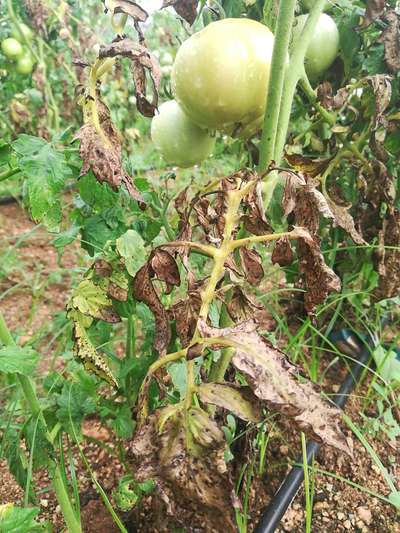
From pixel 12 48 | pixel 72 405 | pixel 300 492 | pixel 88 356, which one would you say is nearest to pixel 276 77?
pixel 88 356

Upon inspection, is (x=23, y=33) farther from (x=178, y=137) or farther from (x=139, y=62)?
(x=139, y=62)

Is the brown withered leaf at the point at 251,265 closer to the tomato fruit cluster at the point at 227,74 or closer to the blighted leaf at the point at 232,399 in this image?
the blighted leaf at the point at 232,399

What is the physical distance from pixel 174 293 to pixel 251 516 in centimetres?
41

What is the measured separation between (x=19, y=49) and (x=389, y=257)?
190 cm

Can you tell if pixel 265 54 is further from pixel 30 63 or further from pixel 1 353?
pixel 30 63

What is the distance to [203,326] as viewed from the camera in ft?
1.46

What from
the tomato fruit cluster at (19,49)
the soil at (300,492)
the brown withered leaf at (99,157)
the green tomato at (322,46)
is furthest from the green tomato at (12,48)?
the brown withered leaf at (99,157)

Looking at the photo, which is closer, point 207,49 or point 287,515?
point 207,49

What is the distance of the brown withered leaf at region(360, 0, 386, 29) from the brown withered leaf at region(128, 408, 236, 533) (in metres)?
0.74

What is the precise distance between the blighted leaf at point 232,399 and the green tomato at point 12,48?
2138mm

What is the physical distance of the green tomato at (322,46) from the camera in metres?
0.89

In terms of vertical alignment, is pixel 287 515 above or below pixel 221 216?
below

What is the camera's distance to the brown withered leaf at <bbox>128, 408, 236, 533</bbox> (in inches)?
16.7

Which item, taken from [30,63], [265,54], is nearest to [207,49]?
[265,54]
